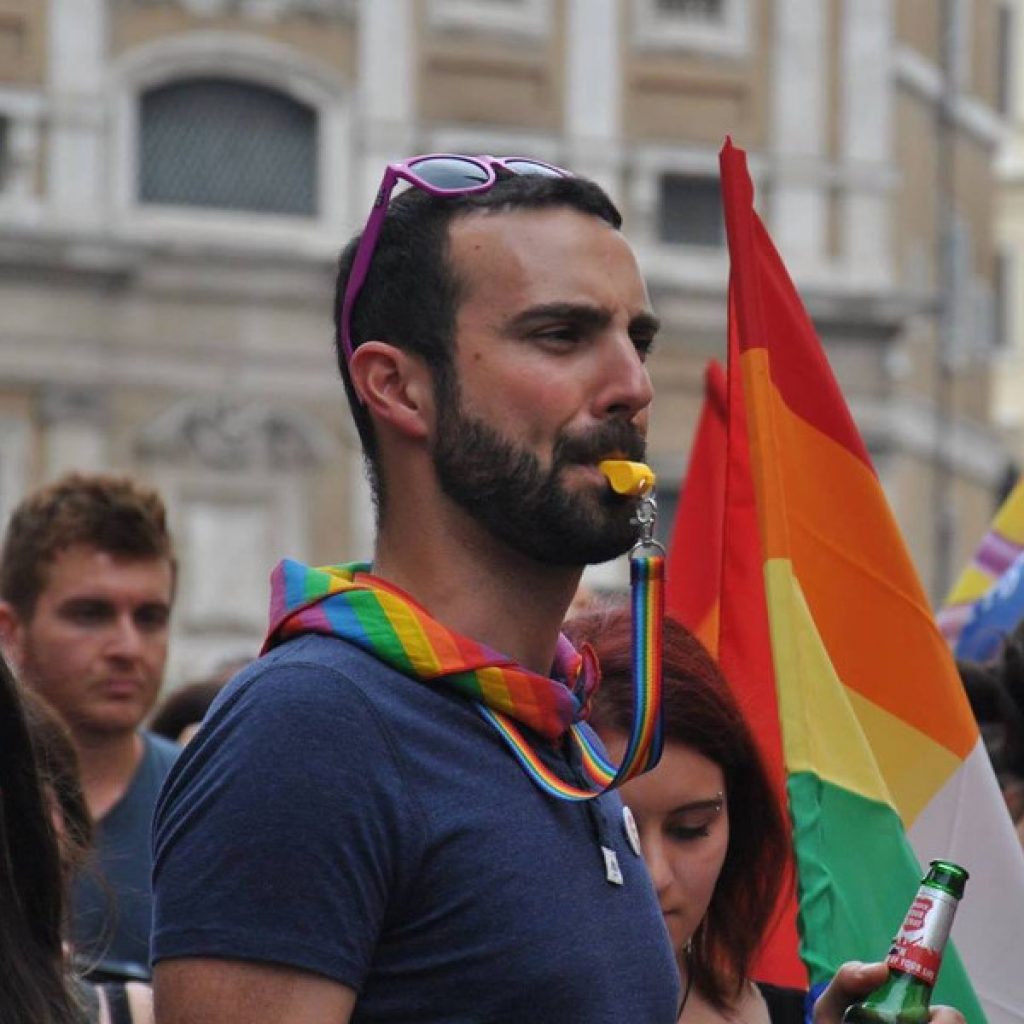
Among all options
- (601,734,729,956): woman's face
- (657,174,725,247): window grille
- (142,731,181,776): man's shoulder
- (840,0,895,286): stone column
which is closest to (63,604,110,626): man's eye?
(142,731,181,776): man's shoulder

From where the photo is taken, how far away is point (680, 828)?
4.03m

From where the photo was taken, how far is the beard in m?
2.86

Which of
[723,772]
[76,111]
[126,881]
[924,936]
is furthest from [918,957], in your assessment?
[76,111]

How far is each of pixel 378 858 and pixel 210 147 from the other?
22271 mm

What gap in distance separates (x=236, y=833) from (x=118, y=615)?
3372 millimetres

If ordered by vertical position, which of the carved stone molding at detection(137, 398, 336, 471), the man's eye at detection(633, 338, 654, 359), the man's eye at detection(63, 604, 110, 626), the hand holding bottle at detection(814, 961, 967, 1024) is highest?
the man's eye at detection(633, 338, 654, 359)

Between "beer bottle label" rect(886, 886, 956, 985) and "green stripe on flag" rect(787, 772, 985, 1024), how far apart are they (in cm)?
42

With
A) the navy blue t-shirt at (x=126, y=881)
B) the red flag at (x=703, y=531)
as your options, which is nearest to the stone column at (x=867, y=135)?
the red flag at (x=703, y=531)

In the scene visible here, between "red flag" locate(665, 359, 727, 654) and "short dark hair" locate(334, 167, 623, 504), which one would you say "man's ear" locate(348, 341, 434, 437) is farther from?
"red flag" locate(665, 359, 727, 654)

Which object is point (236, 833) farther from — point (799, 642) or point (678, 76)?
point (678, 76)

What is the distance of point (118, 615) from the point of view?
19.6 ft

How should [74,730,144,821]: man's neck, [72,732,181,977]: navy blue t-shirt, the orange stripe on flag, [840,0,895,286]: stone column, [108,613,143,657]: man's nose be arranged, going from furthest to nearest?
[840,0,895,286]: stone column, [108,613,143,657]: man's nose, [74,730,144,821]: man's neck, [72,732,181,977]: navy blue t-shirt, the orange stripe on flag

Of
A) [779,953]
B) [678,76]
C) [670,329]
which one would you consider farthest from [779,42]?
[779,953]

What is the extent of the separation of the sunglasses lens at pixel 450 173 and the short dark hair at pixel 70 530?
3054mm
